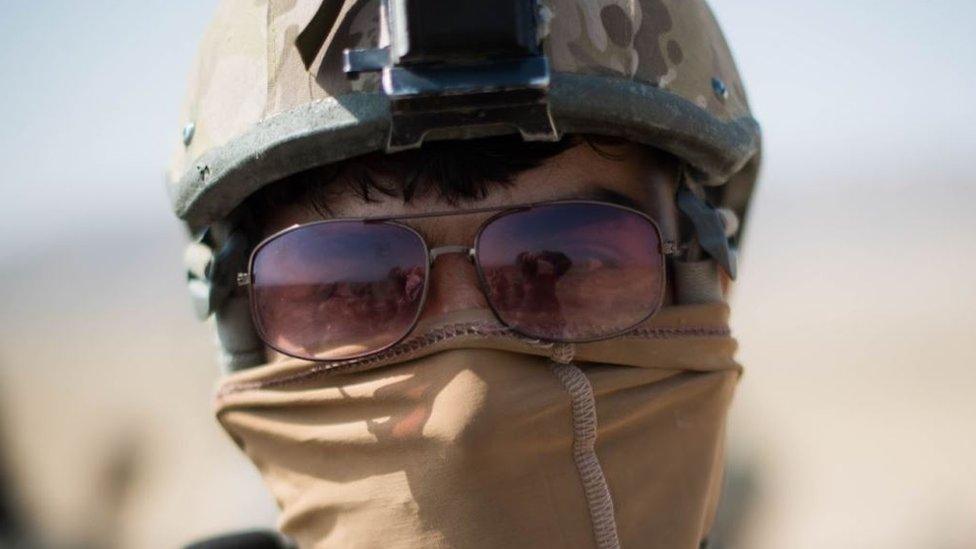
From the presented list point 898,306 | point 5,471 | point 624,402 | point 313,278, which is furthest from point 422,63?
point 898,306

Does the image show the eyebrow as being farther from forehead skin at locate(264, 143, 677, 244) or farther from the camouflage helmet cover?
the camouflage helmet cover

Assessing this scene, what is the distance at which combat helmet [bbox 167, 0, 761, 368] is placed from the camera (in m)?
1.90

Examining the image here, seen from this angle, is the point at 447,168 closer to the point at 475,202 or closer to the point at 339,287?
the point at 475,202

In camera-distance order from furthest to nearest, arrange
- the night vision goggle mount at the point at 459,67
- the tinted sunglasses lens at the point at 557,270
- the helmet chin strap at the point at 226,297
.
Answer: the helmet chin strap at the point at 226,297
the tinted sunglasses lens at the point at 557,270
the night vision goggle mount at the point at 459,67

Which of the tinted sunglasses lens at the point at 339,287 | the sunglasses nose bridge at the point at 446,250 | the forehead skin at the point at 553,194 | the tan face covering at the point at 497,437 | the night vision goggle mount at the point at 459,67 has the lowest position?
the tan face covering at the point at 497,437

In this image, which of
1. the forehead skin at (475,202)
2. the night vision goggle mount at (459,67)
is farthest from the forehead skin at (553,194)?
the night vision goggle mount at (459,67)

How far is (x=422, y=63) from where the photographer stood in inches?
74.9

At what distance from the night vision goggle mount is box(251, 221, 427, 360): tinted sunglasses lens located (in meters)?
0.19

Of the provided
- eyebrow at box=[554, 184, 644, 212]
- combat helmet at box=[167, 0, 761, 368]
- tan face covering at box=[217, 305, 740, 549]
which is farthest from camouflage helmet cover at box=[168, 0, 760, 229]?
tan face covering at box=[217, 305, 740, 549]

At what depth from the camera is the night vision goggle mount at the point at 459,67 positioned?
1885 mm

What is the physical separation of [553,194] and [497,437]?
42 cm

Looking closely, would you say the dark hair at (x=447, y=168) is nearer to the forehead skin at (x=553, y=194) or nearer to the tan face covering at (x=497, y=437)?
the forehead skin at (x=553, y=194)

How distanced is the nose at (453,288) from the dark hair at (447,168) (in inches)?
4.1

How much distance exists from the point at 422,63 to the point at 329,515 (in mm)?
796
